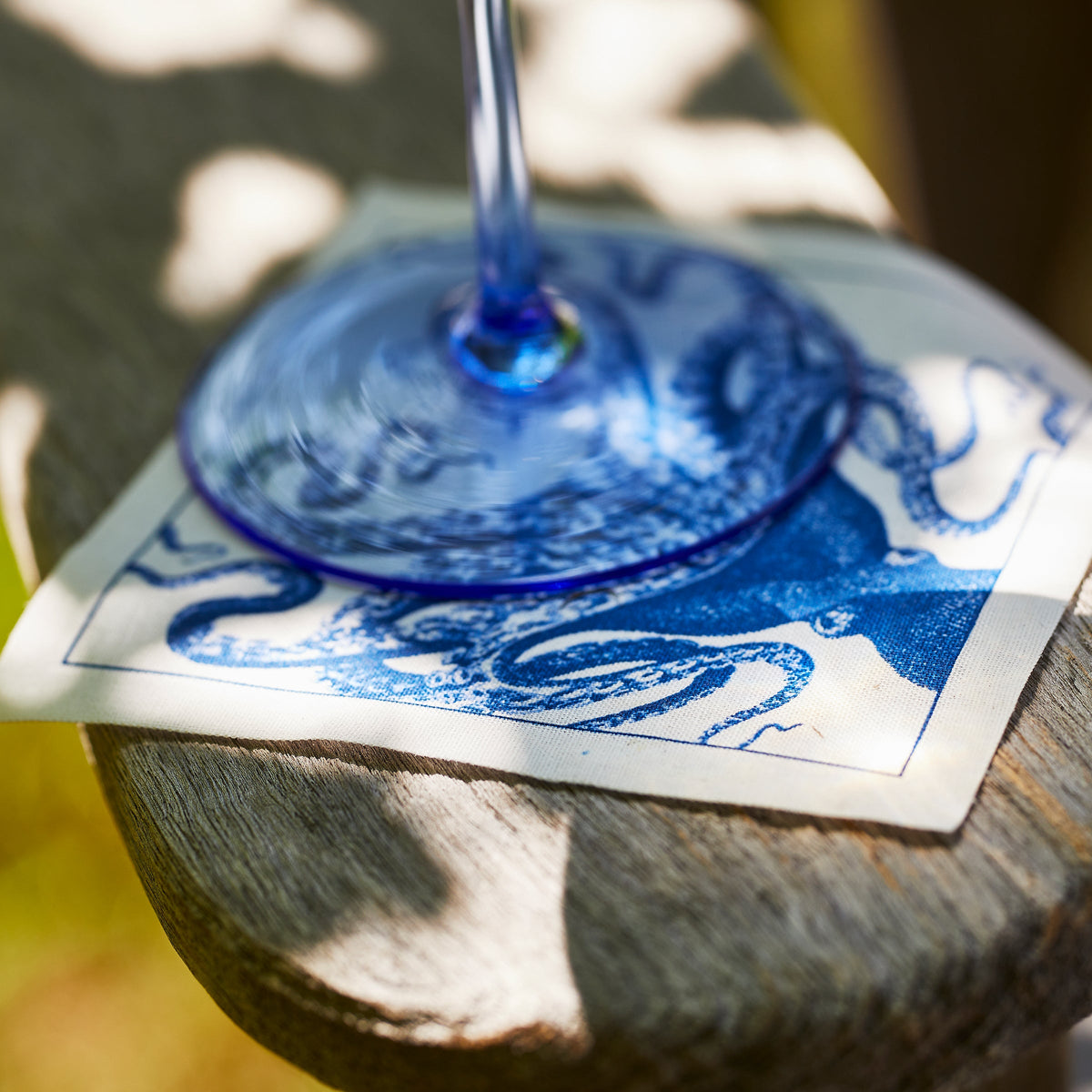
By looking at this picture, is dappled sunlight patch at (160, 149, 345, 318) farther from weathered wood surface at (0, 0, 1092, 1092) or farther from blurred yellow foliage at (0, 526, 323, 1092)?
blurred yellow foliage at (0, 526, 323, 1092)

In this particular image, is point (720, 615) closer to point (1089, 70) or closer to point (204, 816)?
point (204, 816)

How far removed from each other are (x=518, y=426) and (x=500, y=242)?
56mm

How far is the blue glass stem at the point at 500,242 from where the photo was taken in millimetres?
357

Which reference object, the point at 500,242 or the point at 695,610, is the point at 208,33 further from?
the point at 695,610

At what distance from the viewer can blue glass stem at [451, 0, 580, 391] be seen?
0.36 metres

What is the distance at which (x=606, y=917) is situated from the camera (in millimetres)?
260

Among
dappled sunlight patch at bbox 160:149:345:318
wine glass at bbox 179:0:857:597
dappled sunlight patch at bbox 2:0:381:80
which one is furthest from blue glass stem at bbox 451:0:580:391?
dappled sunlight patch at bbox 2:0:381:80

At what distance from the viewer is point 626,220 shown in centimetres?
52

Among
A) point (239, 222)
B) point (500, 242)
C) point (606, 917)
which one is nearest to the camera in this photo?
point (606, 917)

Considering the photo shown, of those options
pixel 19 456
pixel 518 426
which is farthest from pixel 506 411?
pixel 19 456

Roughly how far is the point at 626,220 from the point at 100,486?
9.6 inches

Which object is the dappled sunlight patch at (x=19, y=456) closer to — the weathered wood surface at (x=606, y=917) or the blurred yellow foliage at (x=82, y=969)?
the weathered wood surface at (x=606, y=917)

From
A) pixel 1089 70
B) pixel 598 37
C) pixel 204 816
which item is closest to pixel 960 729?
pixel 204 816

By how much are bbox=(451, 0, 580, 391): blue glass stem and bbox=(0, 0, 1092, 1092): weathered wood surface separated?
152mm
